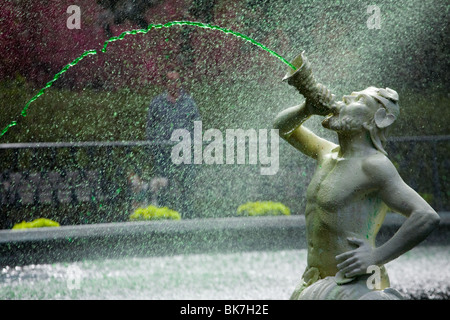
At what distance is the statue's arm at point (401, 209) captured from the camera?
8.61 feet

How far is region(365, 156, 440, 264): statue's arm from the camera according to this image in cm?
262

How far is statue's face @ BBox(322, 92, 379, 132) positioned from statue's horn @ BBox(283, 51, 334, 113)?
54mm

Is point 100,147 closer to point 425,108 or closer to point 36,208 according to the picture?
point 36,208

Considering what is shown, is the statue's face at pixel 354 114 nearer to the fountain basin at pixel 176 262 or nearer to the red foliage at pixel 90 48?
the fountain basin at pixel 176 262

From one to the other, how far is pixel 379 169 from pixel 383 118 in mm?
236

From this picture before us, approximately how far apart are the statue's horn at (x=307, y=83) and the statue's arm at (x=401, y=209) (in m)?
0.32

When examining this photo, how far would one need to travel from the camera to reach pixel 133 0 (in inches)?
432

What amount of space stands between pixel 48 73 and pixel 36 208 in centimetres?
441

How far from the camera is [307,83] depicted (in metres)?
2.77

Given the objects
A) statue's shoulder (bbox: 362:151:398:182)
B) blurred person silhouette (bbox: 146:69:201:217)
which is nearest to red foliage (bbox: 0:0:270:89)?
blurred person silhouette (bbox: 146:69:201:217)

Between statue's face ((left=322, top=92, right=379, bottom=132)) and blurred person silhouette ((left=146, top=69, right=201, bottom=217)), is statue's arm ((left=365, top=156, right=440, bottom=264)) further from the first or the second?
blurred person silhouette ((left=146, top=69, right=201, bottom=217))

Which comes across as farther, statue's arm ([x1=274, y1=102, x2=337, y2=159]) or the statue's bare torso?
statue's arm ([x1=274, y1=102, x2=337, y2=159])

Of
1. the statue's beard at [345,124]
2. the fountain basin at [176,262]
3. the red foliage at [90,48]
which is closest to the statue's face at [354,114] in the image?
the statue's beard at [345,124]
